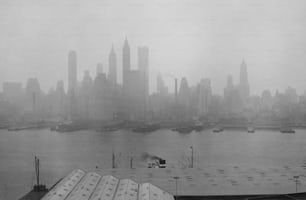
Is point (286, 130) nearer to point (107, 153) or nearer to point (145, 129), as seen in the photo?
point (145, 129)

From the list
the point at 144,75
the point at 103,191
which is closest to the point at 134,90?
the point at 144,75

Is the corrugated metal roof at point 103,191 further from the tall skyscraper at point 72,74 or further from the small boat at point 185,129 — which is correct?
the small boat at point 185,129

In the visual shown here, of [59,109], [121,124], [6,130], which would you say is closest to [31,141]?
[6,130]

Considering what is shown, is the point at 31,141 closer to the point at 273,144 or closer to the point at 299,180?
→ the point at 273,144

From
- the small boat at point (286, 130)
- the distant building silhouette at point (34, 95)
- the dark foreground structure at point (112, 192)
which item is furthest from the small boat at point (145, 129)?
the dark foreground structure at point (112, 192)

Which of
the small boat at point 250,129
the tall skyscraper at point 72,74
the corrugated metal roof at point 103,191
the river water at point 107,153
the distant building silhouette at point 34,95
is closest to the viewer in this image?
the corrugated metal roof at point 103,191

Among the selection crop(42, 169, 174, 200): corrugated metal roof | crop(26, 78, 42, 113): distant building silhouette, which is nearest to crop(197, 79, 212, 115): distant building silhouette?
crop(26, 78, 42, 113): distant building silhouette

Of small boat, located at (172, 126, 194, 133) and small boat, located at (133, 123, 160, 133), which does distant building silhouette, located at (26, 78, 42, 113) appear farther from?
small boat, located at (172, 126, 194, 133)

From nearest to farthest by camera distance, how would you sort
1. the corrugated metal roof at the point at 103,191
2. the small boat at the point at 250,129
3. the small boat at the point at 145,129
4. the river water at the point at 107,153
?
1. the corrugated metal roof at the point at 103,191
2. the river water at the point at 107,153
3. the small boat at the point at 250,129
4. the small boat at the point at 145,129
